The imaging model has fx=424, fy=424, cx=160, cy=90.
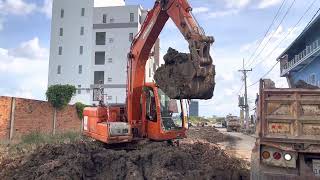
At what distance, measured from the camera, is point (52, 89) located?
29.9 m

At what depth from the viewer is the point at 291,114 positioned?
766 centimetres

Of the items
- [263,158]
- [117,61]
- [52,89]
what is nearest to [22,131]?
[52,89]

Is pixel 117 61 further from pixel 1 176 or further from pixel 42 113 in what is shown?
pixel 1 176

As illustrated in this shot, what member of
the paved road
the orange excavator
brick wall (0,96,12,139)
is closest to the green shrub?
brick wall (0,96,12,139)

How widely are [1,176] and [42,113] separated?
16.1 meters

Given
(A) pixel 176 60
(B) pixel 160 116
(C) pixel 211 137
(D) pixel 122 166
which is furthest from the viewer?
(C) pixel 211 137

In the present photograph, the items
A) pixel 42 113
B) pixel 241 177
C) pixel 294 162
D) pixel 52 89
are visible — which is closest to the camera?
pixel 294 162

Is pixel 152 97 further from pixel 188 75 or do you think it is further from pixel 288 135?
pixel 288 135

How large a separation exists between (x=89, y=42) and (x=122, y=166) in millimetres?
60441

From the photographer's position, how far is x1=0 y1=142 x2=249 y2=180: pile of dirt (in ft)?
33.0

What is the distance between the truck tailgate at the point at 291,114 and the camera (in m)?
7.54

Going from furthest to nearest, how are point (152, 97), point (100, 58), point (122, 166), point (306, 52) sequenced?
1. point (100, 58)
2. point (306, 52)
3. point (152, 97)
4. point (122, 166)

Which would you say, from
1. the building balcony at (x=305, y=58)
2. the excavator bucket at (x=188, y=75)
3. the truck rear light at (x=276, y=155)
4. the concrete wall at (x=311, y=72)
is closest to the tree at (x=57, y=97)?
the building balcony at (x=305, y=58)

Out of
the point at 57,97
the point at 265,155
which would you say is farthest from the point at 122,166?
the point at 57,97
